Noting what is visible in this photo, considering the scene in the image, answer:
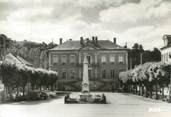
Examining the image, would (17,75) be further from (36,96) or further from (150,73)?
(150,73)

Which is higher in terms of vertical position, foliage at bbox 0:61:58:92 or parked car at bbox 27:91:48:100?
foliage at bbox 0:61:58:92

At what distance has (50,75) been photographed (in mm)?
23688

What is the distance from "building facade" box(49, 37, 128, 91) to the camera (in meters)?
31.4

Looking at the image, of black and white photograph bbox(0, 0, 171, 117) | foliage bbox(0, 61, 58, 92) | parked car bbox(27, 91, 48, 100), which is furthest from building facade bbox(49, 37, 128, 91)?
parked car bbox(27, 91, 48, 100)

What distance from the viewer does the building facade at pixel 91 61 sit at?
3144cm

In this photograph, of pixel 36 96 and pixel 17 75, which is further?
pixel 36 96

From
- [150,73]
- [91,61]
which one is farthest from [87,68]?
[91,61]

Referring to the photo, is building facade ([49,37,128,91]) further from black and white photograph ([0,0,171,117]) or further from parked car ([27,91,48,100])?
parked car ([27,91,48,100])

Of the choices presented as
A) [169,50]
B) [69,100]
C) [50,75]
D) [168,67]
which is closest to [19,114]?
[69,100]

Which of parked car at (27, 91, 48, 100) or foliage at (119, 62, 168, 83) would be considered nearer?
parked car at (27, 91, 48, 100)

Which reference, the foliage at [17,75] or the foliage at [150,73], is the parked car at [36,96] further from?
the foliage at [150,73]

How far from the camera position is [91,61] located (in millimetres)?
32531

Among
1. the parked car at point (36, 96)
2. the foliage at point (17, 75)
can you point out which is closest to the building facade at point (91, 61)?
the foliage at point (17, 75)

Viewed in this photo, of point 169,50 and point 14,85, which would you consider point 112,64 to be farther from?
point 14,85
